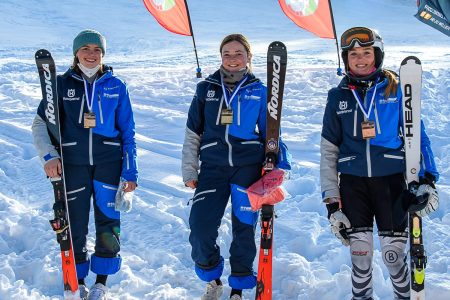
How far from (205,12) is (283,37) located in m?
8.34

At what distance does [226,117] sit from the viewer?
362 centimetres

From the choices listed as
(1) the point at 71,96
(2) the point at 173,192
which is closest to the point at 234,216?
(1) the point at 71,96

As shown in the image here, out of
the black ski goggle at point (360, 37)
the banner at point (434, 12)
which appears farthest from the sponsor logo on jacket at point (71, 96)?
the banner at point (434, 12)

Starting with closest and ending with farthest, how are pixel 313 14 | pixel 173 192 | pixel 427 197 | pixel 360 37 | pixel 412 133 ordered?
pixel 427 197
pixel 412 133
pixel 360 37
pixel 173 192
pixel 313 14

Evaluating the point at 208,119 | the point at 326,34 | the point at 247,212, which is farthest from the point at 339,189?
the point at 326,34

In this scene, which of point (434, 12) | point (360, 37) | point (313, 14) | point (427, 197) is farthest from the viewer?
point (434, 12)

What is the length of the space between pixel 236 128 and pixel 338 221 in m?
0.92

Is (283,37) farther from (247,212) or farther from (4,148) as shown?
(247,212)

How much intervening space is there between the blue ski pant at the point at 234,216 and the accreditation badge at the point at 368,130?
0.80 metres

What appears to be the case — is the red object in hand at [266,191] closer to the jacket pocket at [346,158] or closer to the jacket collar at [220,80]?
the jacket pocket at [346,158]

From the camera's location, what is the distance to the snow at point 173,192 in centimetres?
400

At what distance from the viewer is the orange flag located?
10.9 metres

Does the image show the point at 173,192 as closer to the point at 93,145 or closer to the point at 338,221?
the point at 93,145

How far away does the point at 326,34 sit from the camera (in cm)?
1066
